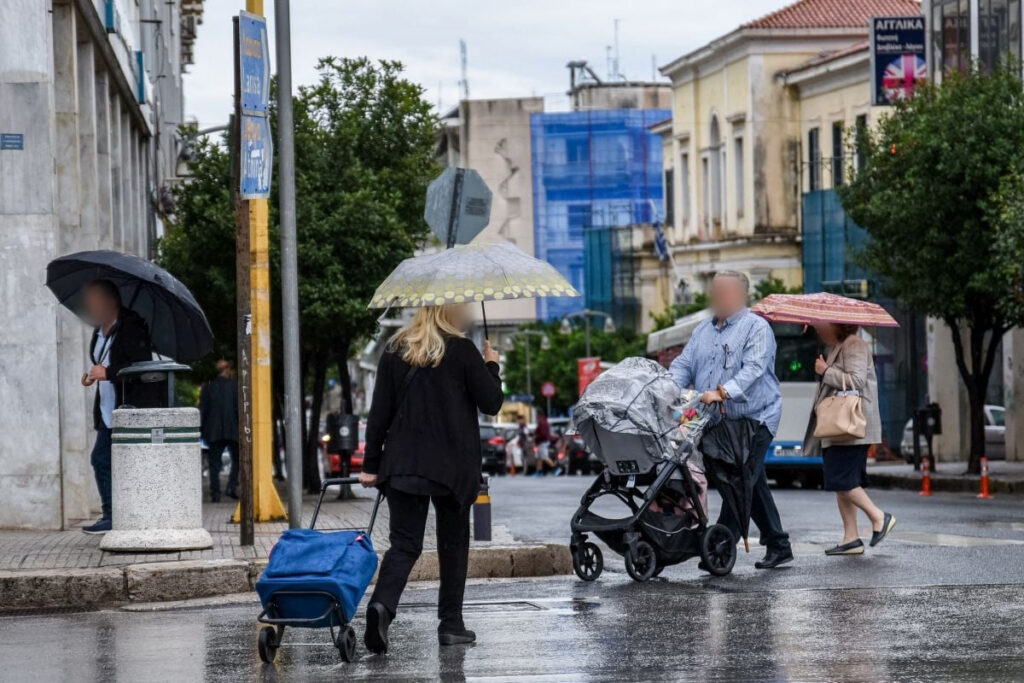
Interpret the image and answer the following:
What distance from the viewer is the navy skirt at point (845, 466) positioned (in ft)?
47.2

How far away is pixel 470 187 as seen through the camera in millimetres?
14969

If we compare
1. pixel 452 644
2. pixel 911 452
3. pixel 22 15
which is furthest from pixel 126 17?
pixel 911 452

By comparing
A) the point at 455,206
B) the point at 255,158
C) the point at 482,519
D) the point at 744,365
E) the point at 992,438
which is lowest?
the point at 992,438

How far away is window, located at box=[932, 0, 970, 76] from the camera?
40375 mm

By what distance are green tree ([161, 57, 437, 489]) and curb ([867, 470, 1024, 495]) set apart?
721cm

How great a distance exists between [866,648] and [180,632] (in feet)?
11.9

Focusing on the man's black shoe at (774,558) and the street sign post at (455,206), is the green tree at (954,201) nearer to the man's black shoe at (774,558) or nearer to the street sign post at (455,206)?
the street sign post at (455,206)

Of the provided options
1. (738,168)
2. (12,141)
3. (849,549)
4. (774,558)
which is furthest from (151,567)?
(738,168)

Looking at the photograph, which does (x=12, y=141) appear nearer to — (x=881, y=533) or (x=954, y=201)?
(x=881, y=533)

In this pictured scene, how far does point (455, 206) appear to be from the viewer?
14.9 metres

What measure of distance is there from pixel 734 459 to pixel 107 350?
17.0 feet

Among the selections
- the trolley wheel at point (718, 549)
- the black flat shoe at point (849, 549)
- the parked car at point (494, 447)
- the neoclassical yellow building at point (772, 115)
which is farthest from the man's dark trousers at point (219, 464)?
the neoclassical yellow building at point (772, 115)

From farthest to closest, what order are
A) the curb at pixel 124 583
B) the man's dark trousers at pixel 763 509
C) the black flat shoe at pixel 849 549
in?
the black flat shoe at pixel 849 549 → the man's dark trousers at pixel 763 509 → the curb at pixel 124 583

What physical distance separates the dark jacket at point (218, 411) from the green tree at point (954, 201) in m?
12.0
